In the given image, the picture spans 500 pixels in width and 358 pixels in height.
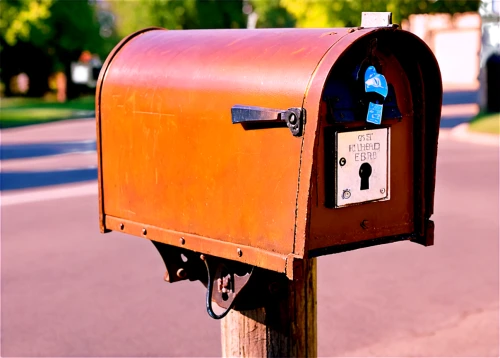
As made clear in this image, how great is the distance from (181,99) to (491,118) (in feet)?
57.3

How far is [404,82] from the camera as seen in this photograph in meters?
2.51

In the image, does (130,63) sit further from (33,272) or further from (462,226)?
(462,226)

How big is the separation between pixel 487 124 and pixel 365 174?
1648cm

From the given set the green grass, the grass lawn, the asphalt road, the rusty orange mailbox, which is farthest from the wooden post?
the grass lawn

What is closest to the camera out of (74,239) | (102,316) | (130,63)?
(130,63)

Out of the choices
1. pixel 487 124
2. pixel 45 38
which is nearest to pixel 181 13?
pixel 45 38

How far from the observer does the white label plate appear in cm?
231

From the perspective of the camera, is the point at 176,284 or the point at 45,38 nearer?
the point at 176,284

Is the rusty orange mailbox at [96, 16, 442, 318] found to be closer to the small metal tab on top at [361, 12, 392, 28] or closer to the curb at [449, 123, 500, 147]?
the small metal tab on top at [361, 12, 392, 28]

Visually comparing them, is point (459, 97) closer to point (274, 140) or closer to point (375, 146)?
point (375, 146)

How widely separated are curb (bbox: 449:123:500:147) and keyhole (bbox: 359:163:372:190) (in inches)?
557

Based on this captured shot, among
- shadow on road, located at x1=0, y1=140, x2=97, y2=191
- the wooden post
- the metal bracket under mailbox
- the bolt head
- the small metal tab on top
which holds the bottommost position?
shadow on road, located at x1=0, y1=140, x2=97, y2=191

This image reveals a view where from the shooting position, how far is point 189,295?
6160mm

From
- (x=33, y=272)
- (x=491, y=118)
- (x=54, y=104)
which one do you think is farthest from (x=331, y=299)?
(x=54, y=104)
